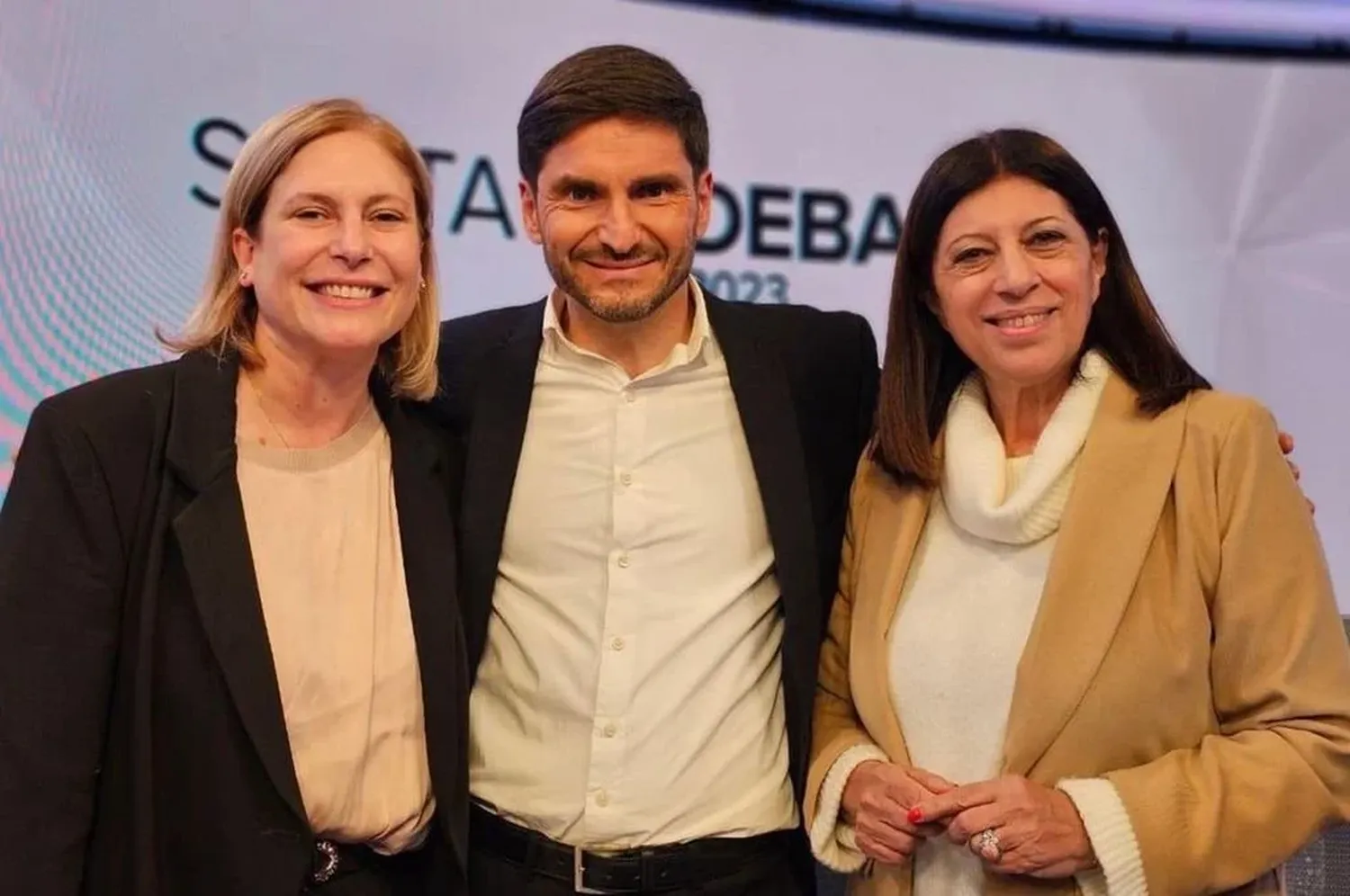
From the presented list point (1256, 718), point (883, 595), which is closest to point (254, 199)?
point (883, 595)

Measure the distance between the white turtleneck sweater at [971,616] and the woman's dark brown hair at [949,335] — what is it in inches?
2.4

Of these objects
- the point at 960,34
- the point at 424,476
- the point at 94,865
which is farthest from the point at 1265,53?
the point at 94,865

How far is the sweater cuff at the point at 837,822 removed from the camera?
171 cm

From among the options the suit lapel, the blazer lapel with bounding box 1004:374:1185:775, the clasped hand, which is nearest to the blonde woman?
the suit lapel

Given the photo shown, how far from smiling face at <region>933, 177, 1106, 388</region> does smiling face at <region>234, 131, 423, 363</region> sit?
77cm

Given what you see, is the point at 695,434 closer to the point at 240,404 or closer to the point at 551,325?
the point at 551,325

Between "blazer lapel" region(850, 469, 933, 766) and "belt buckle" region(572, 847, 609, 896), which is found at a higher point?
"blazer lapel" region(850, 469, 933, 766)

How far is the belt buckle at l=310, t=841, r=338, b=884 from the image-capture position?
159 cm

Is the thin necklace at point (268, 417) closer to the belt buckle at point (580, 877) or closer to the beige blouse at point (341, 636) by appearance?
the beige blouse at point (341, 636)

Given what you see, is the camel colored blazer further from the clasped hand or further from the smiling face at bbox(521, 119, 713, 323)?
the smiling face at bbox(521, 119, 713, 323)

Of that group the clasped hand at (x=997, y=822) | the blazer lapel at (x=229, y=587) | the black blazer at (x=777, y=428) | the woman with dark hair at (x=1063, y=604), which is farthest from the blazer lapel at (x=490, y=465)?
the clasped hand at (x=997, y=822)

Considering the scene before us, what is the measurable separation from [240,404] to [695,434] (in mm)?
655

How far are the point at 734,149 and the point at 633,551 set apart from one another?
5.89 ft

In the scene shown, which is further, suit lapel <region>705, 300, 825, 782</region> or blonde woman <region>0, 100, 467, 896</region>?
suit lapel <region>705, 300, 825, 782</region>
